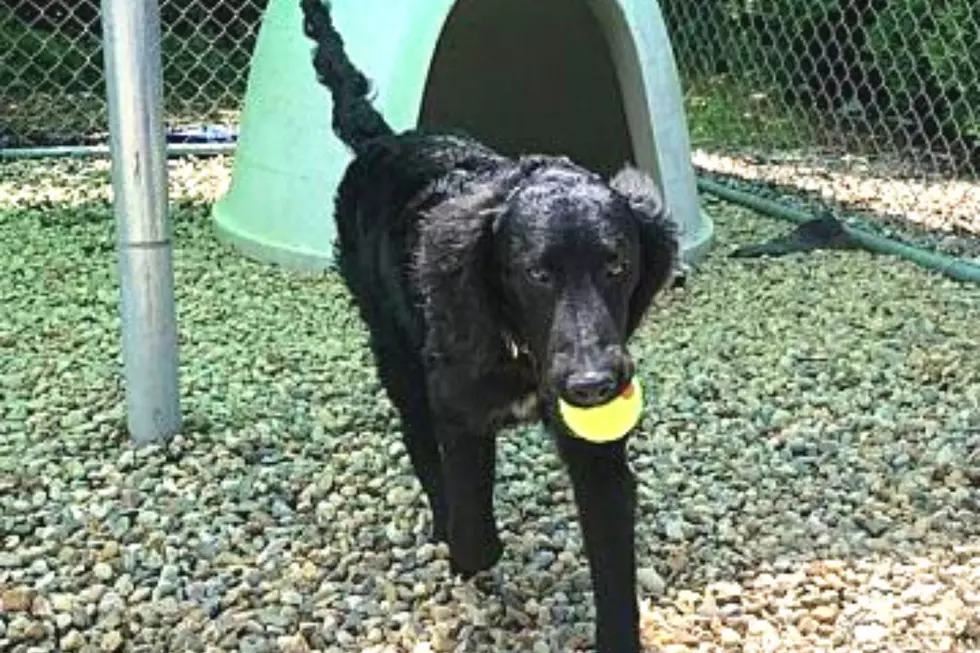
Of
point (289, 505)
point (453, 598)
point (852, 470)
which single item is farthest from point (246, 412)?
point (852, 470)

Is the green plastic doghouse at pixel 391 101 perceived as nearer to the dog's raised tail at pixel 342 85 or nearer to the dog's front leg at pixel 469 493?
the dog's raised tail at pixel 342 85

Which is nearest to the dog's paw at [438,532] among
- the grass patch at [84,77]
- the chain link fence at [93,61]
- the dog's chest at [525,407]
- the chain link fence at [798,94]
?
the dog's chest at [525,407]

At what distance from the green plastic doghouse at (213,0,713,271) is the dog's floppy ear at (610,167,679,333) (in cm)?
214

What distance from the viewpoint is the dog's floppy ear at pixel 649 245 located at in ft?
7.64

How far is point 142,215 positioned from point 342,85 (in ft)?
1.58

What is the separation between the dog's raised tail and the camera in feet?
10.5

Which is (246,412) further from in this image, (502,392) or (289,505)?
(502,392)

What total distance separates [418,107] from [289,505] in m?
1.71

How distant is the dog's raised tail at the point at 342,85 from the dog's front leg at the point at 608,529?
3.21 feet

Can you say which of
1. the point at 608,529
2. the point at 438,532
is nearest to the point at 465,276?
the point at 608,529

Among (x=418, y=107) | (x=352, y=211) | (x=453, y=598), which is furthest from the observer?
(x=418, y=107)

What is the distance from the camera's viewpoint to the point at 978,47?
616cm

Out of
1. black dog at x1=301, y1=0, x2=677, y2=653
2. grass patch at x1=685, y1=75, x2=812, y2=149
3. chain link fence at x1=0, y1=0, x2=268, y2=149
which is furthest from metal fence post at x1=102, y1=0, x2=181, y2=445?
chain link fence at x1=0, y1=0, x2=268, y2=149

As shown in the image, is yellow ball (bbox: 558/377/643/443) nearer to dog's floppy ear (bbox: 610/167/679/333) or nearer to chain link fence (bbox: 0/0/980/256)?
dog's floppy ear (bbox: 610/167/679/333)
